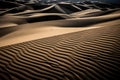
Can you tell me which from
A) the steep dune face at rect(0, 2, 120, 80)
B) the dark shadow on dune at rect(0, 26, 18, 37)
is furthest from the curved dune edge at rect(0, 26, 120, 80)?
the dark shadow on dune at rect(0, 26, 18, 37)

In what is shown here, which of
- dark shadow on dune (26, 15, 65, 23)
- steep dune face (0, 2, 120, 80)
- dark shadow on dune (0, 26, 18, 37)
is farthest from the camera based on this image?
dark shadow on dune (26, 15, 65, 23)

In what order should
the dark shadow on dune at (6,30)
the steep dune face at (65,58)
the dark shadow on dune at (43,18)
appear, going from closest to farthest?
1. the steep dune face at (65,58)
2. the dark shadow on dune at (6,30)
3. the dark shadow on dune at (43,18)

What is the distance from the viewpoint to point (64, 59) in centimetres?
381

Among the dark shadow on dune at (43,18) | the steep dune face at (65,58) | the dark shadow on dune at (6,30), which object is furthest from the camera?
the dark shadow on dune at (43,18)

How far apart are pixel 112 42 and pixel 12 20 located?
315 inches

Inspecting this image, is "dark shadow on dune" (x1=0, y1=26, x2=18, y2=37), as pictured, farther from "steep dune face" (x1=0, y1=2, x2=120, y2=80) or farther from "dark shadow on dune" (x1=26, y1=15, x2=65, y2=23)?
"steep dune face" (x1=0, y1=2, x2=120, y2=80)

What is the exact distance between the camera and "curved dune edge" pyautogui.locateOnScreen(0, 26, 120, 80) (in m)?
3.29

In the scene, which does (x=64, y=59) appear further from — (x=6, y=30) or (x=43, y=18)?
(x=43, y=18)

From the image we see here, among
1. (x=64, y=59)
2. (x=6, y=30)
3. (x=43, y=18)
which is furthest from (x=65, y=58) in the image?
(x=43, y=18)

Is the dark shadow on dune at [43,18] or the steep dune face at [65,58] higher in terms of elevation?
the steep dune face at [65,58]

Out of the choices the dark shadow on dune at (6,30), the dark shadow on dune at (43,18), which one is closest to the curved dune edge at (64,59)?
the dark shadow on dune at (6,30)

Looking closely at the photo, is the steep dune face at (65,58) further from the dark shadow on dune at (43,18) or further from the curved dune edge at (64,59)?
the dark shadow on dune at (43,18)

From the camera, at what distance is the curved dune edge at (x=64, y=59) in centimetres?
329

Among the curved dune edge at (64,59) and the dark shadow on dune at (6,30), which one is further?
the dark shadow on dune at (6,30)
